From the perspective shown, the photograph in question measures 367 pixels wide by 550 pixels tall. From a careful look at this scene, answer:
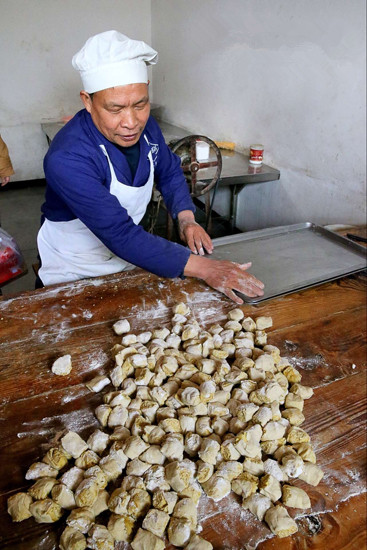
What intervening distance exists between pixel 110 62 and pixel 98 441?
4.09 feet

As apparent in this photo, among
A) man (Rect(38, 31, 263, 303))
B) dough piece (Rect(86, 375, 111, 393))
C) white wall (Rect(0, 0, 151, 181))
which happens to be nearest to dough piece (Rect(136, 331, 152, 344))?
dough piece (Rect(86, 375, 111, 393))

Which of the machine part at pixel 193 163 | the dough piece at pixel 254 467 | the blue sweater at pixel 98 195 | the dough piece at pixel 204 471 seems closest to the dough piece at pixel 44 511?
the dough piece at pixel 204 471

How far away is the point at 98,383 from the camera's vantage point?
3.78 ft

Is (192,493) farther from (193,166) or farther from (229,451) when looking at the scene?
(193,166)

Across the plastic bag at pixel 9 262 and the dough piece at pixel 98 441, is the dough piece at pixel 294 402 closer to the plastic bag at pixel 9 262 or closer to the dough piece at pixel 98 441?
the dough piece at pixel 98 441

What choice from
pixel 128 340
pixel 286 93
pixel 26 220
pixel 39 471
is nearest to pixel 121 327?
pixel 128 340

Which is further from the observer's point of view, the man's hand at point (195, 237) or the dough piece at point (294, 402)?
the man's hand at point (195, 237)

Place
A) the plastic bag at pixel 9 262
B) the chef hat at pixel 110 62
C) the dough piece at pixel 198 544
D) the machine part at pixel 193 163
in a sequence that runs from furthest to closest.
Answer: the machine part at pixel 193 163, the plastic bag at pixel 9 262, the chef hat at pixel 110 62, the dough piece at pixel 198 544

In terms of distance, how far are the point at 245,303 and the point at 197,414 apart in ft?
1.86

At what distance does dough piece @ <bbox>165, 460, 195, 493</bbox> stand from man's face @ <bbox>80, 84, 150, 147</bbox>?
3.75 ft

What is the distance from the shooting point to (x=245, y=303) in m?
1.54

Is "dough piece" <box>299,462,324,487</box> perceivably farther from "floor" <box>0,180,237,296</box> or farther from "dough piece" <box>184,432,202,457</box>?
"floor" <box>0,180,237,296</box>

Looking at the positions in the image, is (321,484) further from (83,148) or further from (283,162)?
(283,162)

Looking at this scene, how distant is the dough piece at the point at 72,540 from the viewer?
80cm
